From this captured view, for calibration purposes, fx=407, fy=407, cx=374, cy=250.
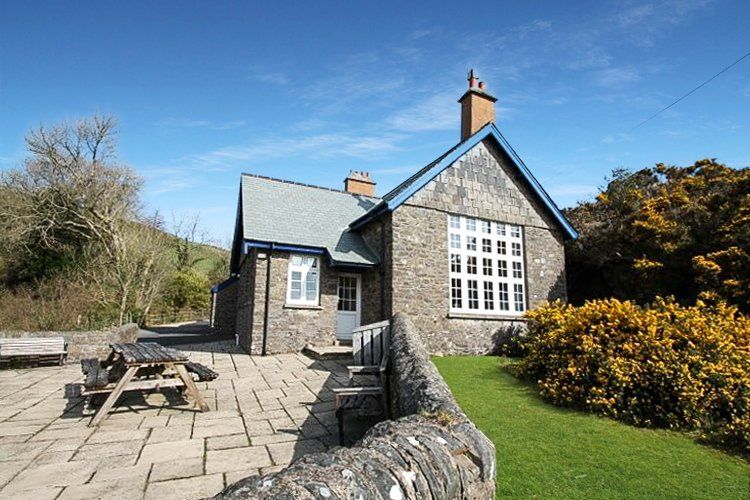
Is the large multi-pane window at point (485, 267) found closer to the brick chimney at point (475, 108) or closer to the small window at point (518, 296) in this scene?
the small window at point (518, 296)

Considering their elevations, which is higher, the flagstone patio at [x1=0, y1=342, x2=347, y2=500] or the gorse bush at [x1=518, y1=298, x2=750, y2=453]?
the gorse bush at [x1=518, y1=298, x2=750, y2=453]

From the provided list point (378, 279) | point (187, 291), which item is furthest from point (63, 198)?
point (378, 279)

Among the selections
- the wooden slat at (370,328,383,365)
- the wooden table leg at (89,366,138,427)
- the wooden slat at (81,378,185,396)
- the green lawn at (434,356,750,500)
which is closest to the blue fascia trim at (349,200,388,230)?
the wooden slat at (370,328,383,365)

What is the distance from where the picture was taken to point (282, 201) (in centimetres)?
1524

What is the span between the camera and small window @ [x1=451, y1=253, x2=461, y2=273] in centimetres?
1271

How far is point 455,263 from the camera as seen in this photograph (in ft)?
41.8

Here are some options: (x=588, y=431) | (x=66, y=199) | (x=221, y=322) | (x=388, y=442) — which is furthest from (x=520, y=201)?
(x=66, y=199)

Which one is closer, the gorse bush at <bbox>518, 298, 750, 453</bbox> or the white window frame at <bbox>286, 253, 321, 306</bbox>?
the gorse bush at <bbox>518, 298, 750, 453</bbox>

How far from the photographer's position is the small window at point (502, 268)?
44.0 ft

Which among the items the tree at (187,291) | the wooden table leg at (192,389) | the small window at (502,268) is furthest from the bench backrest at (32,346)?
the tree at (187,291)

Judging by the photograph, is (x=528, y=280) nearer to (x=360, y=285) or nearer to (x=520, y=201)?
(x=520, y=201)

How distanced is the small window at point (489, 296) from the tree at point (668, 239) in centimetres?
452

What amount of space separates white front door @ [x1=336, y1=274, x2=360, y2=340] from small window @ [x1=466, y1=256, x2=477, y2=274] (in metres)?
3.64

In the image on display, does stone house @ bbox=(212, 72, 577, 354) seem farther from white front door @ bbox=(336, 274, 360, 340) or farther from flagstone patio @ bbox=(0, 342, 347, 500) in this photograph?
flagstone patio @ bbox=(0, 342, 347, 500)
